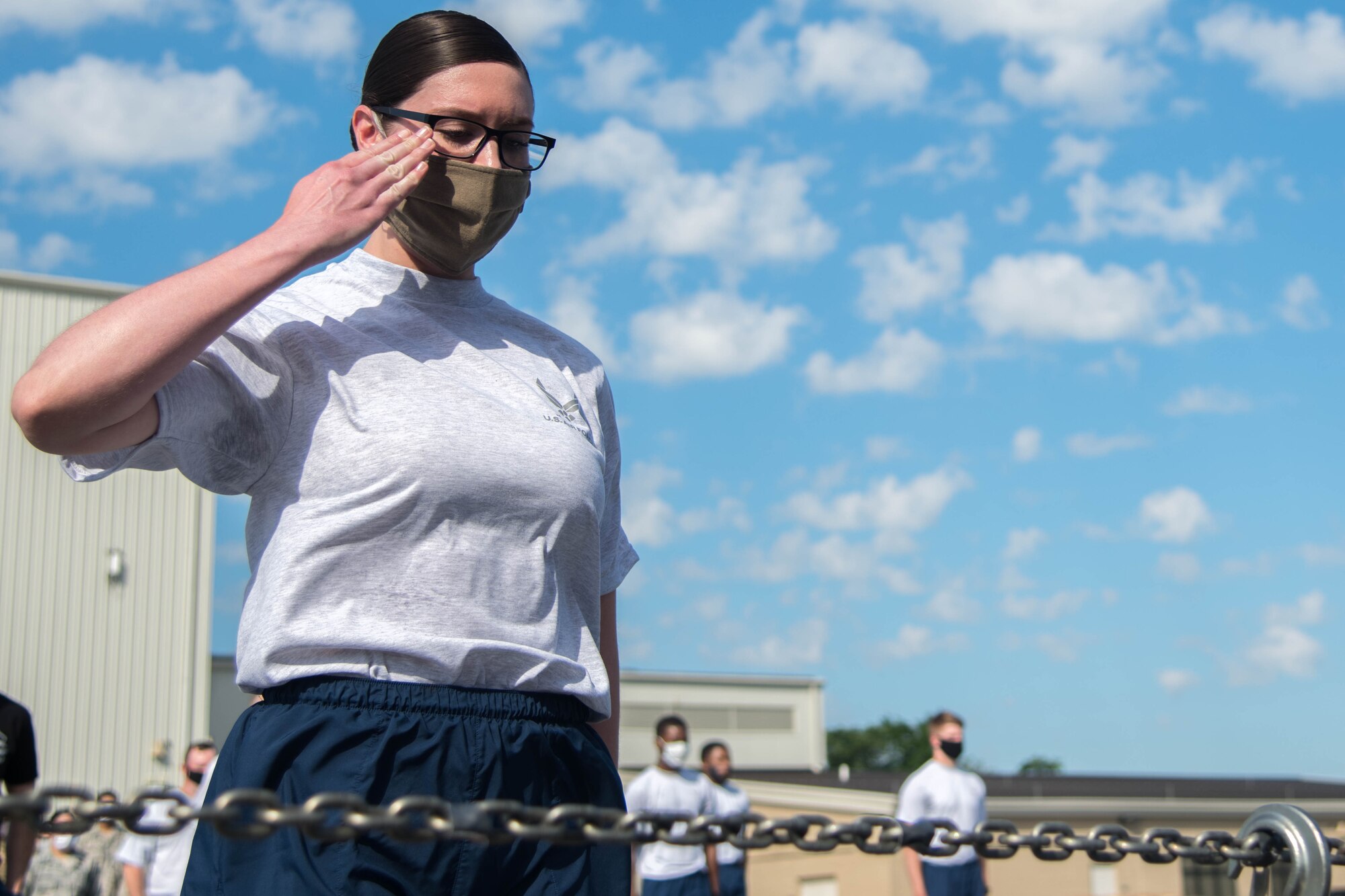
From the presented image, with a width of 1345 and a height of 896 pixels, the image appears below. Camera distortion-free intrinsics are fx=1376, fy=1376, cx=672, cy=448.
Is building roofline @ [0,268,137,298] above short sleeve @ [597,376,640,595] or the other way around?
above

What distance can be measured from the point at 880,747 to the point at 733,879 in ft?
334

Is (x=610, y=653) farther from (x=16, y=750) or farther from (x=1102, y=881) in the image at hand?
(x=1102, y=881)

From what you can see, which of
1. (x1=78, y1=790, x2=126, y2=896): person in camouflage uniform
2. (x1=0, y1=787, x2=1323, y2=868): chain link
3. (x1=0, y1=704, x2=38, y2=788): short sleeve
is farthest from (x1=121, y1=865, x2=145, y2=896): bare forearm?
(x1=0, y1=787, x2=1323, y2=868): chain link

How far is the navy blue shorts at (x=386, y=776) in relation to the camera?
1850 millimetres

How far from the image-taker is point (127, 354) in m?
1.71

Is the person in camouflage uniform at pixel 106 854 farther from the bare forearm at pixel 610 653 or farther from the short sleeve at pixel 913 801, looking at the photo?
the bare forearm at pixel 610 653

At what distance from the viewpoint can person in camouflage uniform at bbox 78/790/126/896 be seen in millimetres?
11641

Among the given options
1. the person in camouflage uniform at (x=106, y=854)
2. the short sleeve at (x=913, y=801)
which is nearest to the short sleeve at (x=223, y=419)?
the short sleeve at (x=913, y=801)

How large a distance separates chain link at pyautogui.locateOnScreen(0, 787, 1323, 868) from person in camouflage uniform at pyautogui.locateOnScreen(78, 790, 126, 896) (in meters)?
10.8

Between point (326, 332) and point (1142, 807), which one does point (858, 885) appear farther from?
point (326, 332)

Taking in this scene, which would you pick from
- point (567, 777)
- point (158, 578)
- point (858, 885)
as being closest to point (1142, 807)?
point (858, 885)

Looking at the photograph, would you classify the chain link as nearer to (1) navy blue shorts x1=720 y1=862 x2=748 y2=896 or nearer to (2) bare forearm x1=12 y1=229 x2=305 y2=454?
(2) bare forearm x1=12 y1=229 x2=305 y2=454

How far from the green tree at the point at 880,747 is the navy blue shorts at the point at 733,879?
97.5 m

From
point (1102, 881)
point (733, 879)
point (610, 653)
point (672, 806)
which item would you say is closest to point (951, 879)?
point (672, 806)
